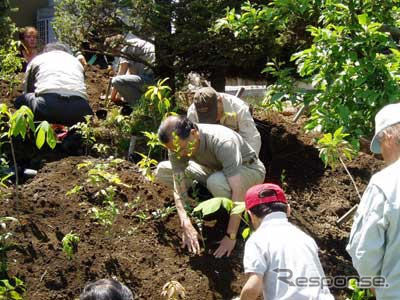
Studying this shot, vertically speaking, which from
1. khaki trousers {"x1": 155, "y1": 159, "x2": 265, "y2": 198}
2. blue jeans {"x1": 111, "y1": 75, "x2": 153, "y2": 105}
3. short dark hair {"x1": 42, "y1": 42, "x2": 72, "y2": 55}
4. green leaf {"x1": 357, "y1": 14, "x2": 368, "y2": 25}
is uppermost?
green leaf {"x1": 357, "y1": 14, "x2": 368, "y2": 25}

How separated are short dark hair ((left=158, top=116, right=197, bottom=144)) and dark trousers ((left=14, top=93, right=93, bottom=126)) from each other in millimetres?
1998

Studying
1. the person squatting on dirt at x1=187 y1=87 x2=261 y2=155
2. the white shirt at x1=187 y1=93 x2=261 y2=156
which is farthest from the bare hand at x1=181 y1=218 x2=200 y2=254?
the white shirt at x1=187 y1=93 x2=261 y2=156

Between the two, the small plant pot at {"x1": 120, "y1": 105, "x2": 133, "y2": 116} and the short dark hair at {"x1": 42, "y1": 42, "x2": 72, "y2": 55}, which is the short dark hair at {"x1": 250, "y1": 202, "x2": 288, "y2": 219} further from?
the small plant pot at {"x1": 120, "y1": 105, "x2": 133, "y2": 116}

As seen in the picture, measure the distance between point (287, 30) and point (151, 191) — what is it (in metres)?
2.58

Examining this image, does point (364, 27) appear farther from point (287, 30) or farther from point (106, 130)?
point (106, 130)

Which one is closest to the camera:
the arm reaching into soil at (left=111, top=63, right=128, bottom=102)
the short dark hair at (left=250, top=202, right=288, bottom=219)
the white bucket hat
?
the white bucket hat

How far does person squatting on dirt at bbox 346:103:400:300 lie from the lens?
325cm

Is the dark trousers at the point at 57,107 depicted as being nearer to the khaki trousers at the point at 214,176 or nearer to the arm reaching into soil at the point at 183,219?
the khaki trousers at the point at 214,176

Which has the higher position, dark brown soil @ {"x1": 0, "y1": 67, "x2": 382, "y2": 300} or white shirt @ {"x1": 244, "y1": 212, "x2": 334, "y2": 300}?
white shirt @ {"x1": 244, "y1": 212, "x2": 334, "y2": 300}

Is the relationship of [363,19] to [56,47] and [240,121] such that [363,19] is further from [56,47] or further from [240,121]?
[56,47]

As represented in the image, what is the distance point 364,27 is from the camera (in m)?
4.91

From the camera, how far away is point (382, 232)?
129 inches

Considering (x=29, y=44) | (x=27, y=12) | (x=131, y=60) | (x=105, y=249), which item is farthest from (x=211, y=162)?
(x=27, y=12)

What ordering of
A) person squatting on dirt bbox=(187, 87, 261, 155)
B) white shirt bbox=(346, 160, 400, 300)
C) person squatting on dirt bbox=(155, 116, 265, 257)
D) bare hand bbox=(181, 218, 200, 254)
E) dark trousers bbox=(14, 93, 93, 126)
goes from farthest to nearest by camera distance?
dark trousers bbox=(14, 93, 93, 126) < person squatting on dirt bbox=(187, 87, 261, 155) < bare hand bbox=(181, 218, 200, 254) < person squatting on dirt bbox=(155, 116, 265, 257) < white shirt bbox=(346, 160, 400, 300)
